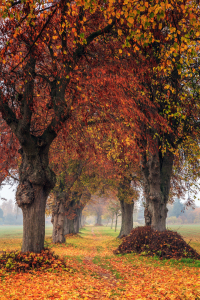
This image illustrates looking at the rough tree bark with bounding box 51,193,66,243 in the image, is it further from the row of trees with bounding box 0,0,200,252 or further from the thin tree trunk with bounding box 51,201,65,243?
the row of trees with bounding box 0,0,200,252

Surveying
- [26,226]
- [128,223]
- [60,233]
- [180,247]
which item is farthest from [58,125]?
[128,223]

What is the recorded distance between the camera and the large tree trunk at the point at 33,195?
8.66m

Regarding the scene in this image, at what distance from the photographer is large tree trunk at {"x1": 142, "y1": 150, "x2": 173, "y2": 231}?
13.3 metres

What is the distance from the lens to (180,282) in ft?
22.1

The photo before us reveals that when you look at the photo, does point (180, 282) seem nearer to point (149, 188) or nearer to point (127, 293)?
point (127, 293)

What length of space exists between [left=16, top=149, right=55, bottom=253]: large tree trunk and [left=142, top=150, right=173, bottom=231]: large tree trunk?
21.6 feet

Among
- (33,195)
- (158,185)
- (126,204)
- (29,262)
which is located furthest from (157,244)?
(126,204)

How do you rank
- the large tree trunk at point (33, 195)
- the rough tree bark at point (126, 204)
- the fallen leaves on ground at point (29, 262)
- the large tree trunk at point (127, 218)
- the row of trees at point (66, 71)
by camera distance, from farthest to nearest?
the large tree trunk at point (127, 218), the rough tree bark at point (126, 204), the large tree trunk at point (33, 195), the fallen leaves on ground at point (29, 262), the row of trees at point (66, 71)

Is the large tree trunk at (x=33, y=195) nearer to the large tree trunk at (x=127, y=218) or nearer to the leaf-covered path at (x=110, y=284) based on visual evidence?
the leaf-covered path at (x=110, y=284)

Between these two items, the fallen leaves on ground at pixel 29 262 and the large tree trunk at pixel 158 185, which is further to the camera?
the large tree trunk at pixel 158 185

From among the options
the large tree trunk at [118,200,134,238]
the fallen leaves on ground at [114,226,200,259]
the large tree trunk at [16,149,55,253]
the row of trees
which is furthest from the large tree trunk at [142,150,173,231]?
the large tree trunk at [118,200,134,238]

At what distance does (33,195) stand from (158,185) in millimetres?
7560

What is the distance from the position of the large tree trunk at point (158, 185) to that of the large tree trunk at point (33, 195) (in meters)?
6.57

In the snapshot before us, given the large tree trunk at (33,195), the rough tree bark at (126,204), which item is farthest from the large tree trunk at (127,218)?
the large tree trunk at (33,195)
